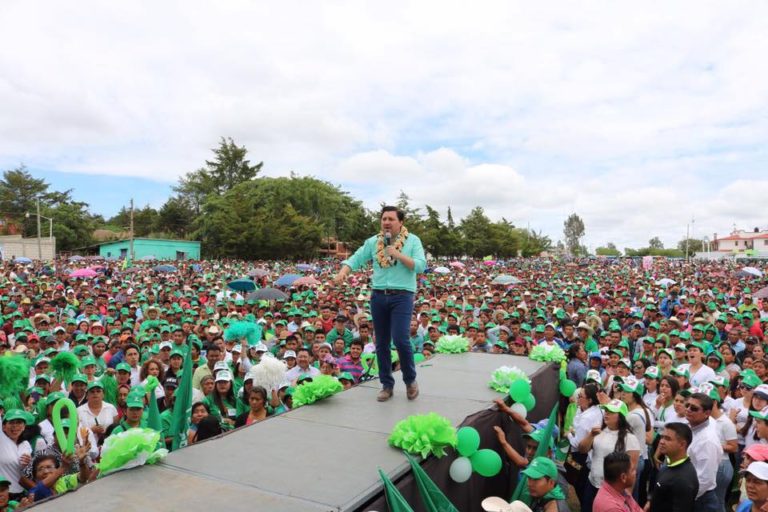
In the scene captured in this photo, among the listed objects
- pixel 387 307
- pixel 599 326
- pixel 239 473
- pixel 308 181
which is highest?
pixel 308 181

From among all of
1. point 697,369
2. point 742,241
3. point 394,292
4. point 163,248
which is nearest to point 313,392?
point 394,292

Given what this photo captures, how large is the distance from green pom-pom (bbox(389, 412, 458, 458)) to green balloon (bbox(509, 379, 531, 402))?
139 cm

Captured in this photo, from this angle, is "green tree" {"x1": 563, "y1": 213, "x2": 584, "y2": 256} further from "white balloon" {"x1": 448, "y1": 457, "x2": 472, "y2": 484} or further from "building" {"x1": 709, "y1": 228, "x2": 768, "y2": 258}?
"white balloon" {"x1": 448, "y1": 457, "x2": 472, "y2": 484}

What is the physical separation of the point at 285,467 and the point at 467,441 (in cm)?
121

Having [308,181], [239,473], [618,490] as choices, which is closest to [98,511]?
[239,473]

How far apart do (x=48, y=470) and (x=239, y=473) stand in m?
2.63

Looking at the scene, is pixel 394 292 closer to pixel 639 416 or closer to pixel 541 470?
pixel 541 470

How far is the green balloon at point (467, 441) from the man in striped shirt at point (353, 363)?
3.89 metres

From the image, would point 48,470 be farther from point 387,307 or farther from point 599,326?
point 599,326

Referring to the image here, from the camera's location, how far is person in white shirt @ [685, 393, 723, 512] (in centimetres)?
410

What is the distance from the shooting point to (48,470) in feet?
14.1

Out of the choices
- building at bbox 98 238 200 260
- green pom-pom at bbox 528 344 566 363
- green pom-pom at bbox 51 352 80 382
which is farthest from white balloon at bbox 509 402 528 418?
building at bbox 98 238 200 260

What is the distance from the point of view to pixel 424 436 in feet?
9.96

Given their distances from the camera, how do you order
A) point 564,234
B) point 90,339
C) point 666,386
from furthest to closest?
point 564,234 → point 90,339 → point 666,386
